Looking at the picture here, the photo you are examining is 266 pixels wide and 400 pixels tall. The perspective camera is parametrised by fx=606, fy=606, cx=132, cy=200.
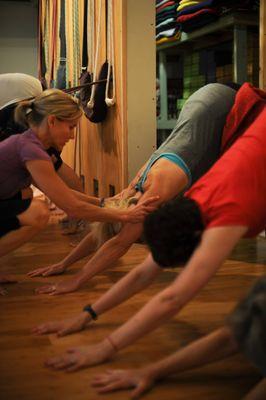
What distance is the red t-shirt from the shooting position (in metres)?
1.44

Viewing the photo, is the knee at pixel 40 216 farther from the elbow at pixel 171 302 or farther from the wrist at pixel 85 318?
the elbow at pixel 171 302

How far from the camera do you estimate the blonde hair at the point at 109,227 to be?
2.40 m

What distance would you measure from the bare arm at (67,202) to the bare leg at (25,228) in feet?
0.90

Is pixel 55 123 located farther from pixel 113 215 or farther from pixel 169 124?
pixel 169 124

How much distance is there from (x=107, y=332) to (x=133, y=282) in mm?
333

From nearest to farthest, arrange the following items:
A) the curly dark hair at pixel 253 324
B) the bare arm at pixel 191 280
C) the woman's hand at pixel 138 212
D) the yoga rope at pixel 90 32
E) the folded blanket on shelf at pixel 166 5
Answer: the curly dark hair at pixel 253 324 < the bare arm at pixel 191 280 < the woman's hand at pixel 138 212 < the yoga rope at pixel 90 32 < the folded blanket on shelf at pixel 166 5

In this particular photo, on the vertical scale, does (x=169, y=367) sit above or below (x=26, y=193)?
below

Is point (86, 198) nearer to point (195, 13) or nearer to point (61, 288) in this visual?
point (61, 288)

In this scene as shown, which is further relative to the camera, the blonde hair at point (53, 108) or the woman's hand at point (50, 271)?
the woman's hand at point (50, 271)

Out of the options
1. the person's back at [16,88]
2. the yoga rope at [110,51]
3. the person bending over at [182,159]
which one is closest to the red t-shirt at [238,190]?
the person bending over at [182,159]

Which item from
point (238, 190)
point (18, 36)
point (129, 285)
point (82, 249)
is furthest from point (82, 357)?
point (18, 36)

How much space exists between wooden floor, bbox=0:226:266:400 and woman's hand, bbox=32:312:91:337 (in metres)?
0.03

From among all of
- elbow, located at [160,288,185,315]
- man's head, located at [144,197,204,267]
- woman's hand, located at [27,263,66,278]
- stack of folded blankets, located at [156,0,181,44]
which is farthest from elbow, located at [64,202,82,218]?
stack of folded blankets, located at [156,0,181,44]

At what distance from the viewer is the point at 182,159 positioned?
2.48 m
